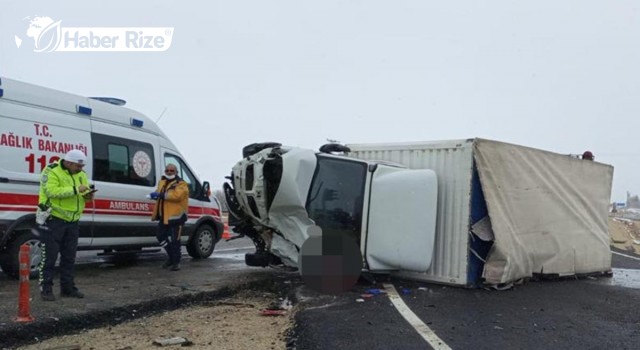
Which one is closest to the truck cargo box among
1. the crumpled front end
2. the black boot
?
the crumpled front end

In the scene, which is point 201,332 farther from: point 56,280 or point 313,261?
point 56,280

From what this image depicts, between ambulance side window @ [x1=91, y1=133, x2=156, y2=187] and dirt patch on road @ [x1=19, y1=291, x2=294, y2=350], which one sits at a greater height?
ambulance side window @ [x1=91, y1=133, x2=156, y2=187]

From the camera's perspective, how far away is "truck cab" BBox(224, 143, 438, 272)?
6.55 meters

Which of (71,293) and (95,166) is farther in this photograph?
(95,166)

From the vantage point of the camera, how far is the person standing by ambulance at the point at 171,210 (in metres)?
8.03

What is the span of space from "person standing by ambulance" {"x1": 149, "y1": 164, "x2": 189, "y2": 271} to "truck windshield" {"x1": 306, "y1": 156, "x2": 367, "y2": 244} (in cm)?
244

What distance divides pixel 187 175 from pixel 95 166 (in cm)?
204

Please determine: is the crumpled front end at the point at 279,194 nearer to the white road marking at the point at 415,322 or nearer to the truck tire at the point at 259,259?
the truck tire at the point at 259,259

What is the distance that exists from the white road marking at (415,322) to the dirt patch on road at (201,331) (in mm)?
1148

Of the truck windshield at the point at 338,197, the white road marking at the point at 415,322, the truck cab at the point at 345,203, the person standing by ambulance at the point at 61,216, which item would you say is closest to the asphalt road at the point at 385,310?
the white road marking at the point at 415,322

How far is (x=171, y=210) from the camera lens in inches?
317

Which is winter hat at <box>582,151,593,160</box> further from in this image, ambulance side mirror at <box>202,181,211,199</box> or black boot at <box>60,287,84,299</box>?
black boot at <box>60,287,84,299</box>

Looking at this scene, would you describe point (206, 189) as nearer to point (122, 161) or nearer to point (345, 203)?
point (122, 161)

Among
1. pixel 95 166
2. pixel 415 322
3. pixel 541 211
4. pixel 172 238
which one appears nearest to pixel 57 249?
pixel 95 166
